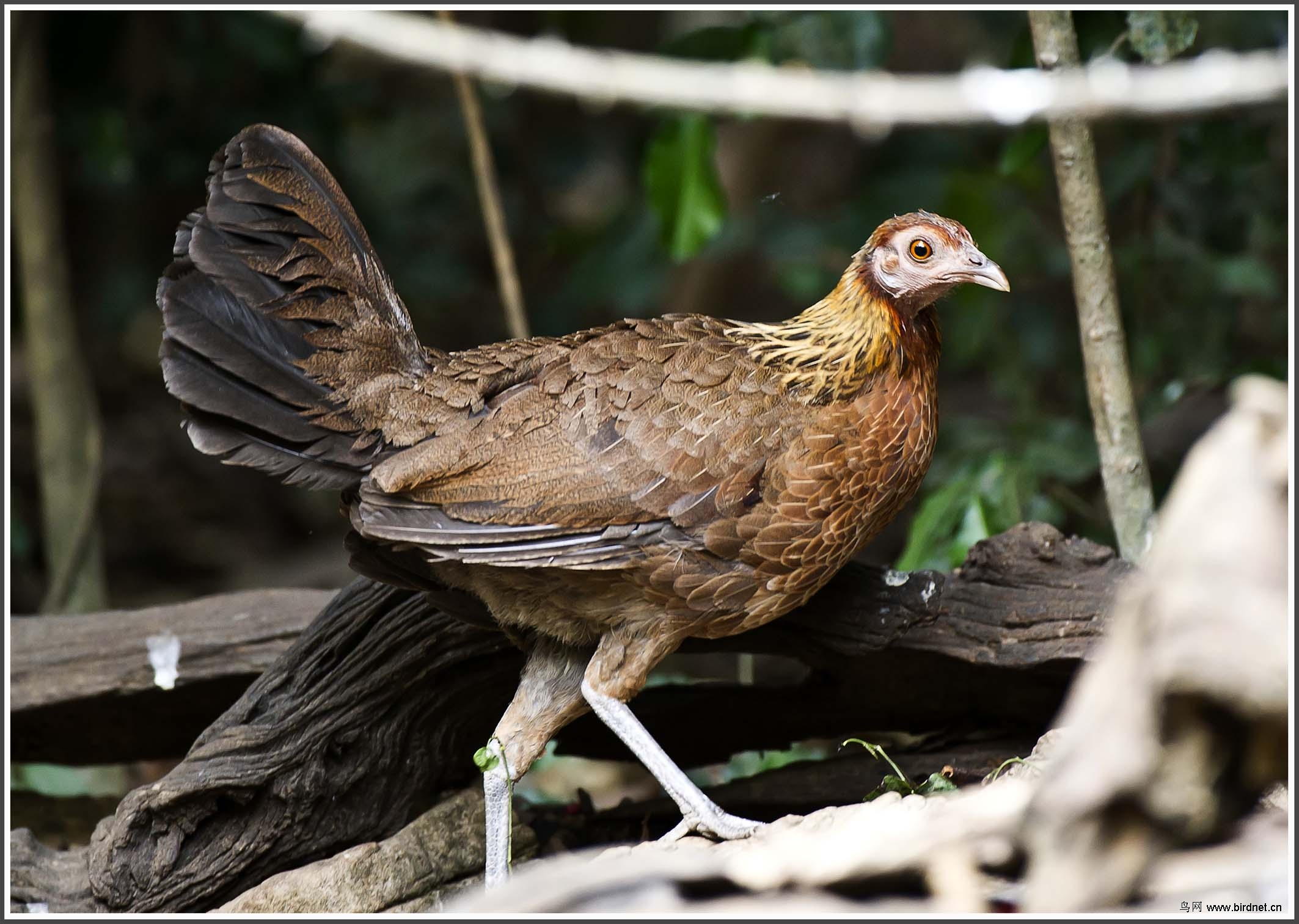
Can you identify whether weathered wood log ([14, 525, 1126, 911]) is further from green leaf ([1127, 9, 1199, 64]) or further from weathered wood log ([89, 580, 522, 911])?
green leaf ([1127, 9, 1199, 64])

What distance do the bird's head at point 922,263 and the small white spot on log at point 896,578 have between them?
0.68m

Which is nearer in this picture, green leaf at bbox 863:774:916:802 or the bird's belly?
the bird's belly

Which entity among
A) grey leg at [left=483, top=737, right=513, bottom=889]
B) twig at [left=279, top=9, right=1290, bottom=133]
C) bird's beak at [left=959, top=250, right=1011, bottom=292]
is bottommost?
grey leg at [left=483, top=737, right=513, bottom=889]

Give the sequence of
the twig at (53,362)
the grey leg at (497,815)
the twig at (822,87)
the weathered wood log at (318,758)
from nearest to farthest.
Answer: the twig at (822,87) < the grey leg at (497,815) < the weathered wood log at (318,758) < the twig at (53,362)

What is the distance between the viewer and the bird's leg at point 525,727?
2877mm

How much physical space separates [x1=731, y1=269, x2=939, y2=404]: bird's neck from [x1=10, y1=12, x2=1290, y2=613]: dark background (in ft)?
2.63

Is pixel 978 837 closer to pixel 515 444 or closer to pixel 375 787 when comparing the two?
pixel 515 444

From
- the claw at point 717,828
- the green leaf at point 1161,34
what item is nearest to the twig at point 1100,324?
the green leaf at point 1161,34

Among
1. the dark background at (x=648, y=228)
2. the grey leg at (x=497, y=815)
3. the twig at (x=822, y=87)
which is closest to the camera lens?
the twig at (x=822, y=87)

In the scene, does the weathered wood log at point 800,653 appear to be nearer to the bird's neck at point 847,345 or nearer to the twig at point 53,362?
the bird's neck at point 847,345

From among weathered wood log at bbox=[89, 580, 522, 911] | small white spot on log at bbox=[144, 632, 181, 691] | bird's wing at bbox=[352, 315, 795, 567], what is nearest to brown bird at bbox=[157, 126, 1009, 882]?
bird's wing at bbox=[352, 315, 795, 567]

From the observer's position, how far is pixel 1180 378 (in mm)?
4504

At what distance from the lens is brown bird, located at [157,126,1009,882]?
2.64 metres

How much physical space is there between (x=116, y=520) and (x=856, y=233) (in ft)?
14.0
